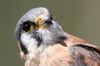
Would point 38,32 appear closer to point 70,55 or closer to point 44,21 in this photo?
point 44,21

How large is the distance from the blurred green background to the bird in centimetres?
105

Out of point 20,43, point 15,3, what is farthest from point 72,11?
point 20,43

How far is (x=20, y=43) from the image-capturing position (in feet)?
6.84

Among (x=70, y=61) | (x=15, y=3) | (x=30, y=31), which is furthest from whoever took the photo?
(x=15, y=3)

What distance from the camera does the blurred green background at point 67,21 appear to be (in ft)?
10.2

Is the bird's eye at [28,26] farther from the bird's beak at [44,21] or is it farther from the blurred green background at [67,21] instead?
the blurred green background at [67,21]

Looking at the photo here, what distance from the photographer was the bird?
1.90 metres

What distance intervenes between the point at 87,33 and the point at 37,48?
1.26 m

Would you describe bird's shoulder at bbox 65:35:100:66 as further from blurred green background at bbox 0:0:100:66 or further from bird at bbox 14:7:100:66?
blurred green background at bbox 0:0:100:66

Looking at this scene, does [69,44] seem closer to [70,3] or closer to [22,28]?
[22,28]

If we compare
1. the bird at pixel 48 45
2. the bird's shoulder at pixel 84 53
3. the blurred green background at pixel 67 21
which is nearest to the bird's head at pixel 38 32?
the bird at pixel 48 45

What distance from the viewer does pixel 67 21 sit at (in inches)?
124

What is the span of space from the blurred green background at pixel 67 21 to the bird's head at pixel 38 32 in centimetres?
108

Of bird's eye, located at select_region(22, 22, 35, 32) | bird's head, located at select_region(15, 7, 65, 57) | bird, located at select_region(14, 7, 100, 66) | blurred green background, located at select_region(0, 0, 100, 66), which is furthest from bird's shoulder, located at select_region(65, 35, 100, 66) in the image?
blurred green background, located at select_region(0, 0, 100, 66)
